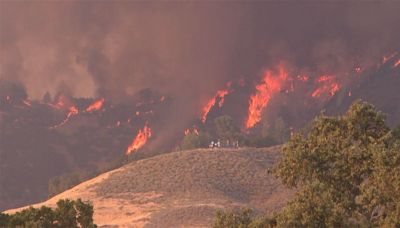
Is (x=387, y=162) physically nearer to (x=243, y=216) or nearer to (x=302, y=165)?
(x=302, y=165)

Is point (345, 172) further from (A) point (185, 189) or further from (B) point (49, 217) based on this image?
(A) point (185, 189)

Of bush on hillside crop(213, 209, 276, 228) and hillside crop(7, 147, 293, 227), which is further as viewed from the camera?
hillside crop(7, 147, 293, 227)

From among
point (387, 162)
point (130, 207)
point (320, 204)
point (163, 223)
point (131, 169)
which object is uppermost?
point (131, 169)

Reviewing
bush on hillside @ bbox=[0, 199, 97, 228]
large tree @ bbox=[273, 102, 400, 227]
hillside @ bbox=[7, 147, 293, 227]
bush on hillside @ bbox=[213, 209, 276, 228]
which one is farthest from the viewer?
hillside @ bbox=[7, 147, 293, 227]

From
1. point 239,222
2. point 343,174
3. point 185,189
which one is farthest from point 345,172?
point 185,189

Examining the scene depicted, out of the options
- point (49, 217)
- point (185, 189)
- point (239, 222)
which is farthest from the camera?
point (185, 189)

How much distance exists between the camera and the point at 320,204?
99.2 feet

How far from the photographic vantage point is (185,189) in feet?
443

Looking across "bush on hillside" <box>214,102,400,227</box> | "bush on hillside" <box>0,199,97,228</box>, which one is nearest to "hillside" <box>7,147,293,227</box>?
"bush on hillside" <box>0,199,97,228</box>

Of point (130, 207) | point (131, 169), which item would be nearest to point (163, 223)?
point (130, 207)

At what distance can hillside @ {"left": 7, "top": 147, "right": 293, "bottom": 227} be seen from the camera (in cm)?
11044

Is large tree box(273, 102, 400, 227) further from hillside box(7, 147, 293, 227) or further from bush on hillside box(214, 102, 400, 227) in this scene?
hillside box(7, 147, 293, 227)

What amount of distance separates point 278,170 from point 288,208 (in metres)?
4.92

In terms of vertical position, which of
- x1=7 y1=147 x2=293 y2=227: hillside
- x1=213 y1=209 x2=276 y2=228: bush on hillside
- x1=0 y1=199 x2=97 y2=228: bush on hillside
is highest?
x1=7 y1=147 x2=293 y2=227: hillside
